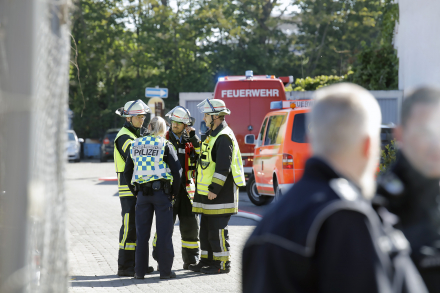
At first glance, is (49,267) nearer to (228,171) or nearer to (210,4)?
(228,171)

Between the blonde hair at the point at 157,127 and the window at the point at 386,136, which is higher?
the blonde hair at the point at 157,127

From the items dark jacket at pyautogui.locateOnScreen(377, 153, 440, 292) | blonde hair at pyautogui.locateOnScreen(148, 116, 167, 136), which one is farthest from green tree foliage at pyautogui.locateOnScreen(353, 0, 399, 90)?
dark jacket at pyautogui.locateOnScreen(377, 153, 440, 292)

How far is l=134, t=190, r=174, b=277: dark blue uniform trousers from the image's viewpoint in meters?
6.40

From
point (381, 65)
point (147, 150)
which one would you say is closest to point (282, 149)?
point (147, 150)

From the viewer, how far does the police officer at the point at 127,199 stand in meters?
6.68

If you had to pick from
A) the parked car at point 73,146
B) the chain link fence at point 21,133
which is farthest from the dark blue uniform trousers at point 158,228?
the parked car at point 73,146

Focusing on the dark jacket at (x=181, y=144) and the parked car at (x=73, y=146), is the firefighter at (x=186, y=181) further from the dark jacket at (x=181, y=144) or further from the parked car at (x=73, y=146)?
the parked car at (x=73, y=146)

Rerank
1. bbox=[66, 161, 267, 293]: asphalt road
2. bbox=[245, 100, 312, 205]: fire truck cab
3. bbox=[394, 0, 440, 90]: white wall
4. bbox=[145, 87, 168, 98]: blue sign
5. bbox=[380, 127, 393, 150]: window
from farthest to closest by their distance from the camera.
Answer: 1. bbox=[145, 87, 168, 98]: blue sign
2. bbox=[394, 0, 440, 90]: white wall
3. bbox=[245, 100, 312, 205]: fire truck cab
4. bbox=[380, 127, 393, 150]: window
5. bbox=[66, 161, 267, 293]: asphalt road

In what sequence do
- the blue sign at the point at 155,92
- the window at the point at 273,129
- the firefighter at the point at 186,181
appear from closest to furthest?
the firefighter at the point at 186,181 < the window at the point at 273,129 < the blue sign at the point at 155,92

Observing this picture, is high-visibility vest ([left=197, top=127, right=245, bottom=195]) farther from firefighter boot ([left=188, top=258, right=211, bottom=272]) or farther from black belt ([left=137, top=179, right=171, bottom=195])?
firefighter boot ([left=188, top=258, right=211, bottom=272])

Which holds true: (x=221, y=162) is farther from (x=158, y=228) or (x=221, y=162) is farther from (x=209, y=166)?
(x=158, y=228)

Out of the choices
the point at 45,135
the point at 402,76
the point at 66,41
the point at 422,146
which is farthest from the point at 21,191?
the point at 402,76

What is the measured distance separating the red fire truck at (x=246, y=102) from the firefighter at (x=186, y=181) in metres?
6.43

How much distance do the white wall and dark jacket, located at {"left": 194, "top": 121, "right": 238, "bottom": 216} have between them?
715cm
